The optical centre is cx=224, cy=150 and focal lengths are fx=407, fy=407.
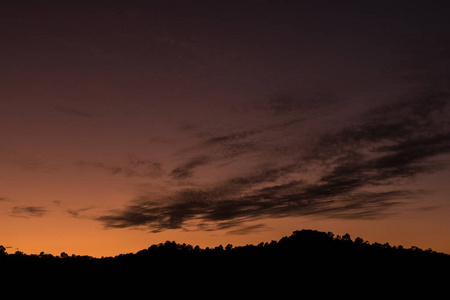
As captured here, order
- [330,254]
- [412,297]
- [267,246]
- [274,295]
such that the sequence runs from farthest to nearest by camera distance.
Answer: [267,246]
[330,254]
[274,295]
[412,297]

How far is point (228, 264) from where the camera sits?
110 m

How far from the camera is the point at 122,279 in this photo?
10381cm

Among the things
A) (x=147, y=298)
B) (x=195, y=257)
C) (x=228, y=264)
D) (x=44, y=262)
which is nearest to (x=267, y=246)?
(x=228, y=264)

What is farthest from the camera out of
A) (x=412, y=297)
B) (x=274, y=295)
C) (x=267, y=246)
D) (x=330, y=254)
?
(x=267, y=246)

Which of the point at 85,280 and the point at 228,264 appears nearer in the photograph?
the point at 85,280

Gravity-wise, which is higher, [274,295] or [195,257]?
[195,257]

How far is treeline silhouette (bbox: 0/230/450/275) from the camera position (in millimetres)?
102812

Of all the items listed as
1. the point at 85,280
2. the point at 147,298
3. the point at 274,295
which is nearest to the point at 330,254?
the point at 274,295

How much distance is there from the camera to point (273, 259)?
362ft

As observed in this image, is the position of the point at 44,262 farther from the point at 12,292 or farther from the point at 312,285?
the point at 312,285

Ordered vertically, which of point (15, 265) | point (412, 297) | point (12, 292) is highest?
point (15, 265)

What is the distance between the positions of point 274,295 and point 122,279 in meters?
38.6

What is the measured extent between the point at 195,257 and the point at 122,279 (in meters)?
21.1

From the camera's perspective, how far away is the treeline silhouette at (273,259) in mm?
102812
